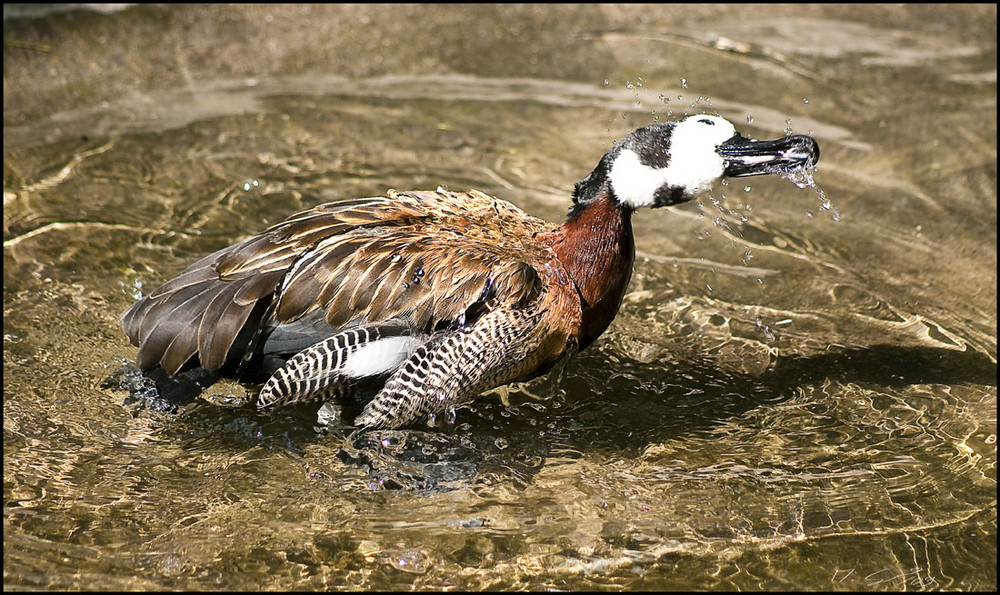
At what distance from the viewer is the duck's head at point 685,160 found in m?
5.11

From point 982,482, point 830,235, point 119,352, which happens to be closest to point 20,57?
point 119,352

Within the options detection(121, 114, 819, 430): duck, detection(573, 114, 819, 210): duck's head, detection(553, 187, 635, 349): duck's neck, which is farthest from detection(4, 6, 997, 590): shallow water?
detection(573, 114, 819, 210): duck's head

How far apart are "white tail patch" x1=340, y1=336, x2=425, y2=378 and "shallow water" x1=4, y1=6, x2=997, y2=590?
34cm

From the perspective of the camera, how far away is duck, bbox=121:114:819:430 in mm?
4992

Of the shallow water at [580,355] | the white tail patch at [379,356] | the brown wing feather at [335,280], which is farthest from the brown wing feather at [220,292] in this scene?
the white tail patch at [379,356]

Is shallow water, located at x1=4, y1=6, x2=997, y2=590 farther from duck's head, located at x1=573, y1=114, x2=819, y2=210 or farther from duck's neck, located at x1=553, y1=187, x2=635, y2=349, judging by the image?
duck's head, located at x1=573, y1=114, x2=819, y2=210

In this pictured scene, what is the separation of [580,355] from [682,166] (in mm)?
1357

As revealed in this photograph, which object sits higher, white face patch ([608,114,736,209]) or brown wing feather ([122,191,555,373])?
white face patch ([608,114,736,209])

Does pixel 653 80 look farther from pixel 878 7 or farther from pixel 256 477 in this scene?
pixel 256 477

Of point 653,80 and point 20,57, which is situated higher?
point 20,57

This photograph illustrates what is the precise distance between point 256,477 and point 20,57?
5.35 metres

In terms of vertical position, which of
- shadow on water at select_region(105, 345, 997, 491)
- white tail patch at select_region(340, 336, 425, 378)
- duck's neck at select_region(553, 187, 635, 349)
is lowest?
shadow on water at select_region(105, 345, 997, 491)

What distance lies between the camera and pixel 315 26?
9.58 meters

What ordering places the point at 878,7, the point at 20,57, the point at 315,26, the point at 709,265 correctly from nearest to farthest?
the point at 709,265
the point at 20,57
the point at 315,26
the point at 878,7
